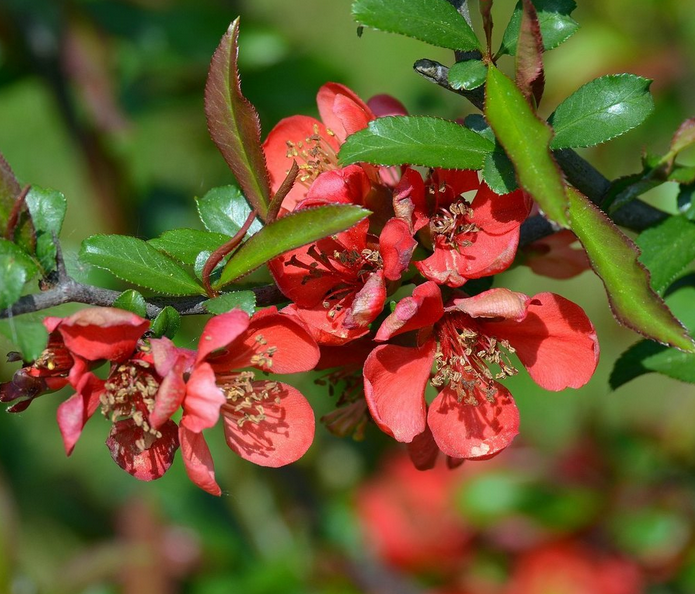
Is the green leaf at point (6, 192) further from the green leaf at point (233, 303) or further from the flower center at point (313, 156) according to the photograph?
the flower center at point (313, 156)

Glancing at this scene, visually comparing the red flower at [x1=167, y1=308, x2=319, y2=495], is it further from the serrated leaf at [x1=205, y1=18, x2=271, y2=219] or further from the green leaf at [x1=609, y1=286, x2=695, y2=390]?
the green leaf at [x1=609, y1=286, x2=695, y2=390]

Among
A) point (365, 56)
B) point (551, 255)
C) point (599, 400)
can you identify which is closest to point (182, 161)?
point (365, 56)

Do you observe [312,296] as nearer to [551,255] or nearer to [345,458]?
[551,255]

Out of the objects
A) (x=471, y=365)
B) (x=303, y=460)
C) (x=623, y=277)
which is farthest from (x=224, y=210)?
(x=303, y=460)

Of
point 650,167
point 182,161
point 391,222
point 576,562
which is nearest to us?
point 391,222

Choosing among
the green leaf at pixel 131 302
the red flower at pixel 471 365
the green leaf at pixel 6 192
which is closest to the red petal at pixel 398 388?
the red flower at pixel 471 365

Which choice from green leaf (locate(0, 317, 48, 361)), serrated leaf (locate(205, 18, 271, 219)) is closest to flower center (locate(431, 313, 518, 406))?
serrated leaf (locate(205, 18, 271, 219))
